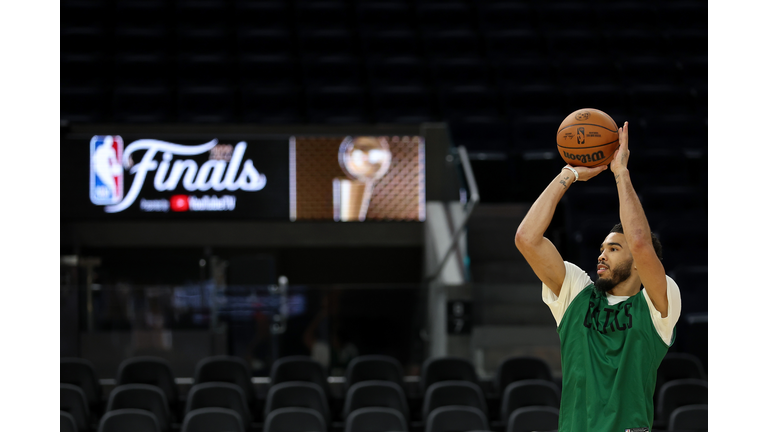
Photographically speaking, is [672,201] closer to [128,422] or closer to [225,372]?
[225,372]

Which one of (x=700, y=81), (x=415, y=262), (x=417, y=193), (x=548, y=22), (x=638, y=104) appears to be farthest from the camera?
(x=548, y=22)

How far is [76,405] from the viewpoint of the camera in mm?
5477

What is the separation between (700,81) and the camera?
A: 10398mm

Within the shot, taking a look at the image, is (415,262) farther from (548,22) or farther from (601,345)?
(601,345)

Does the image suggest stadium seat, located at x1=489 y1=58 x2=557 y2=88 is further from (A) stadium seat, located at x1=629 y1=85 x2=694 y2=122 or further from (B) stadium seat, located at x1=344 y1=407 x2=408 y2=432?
(B) stadium seat, located at x1=344 y1=407 x2=408 y2=432

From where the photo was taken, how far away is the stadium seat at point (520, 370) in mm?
6082

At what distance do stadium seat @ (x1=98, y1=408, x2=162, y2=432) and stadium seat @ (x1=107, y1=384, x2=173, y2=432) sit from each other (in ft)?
1.43

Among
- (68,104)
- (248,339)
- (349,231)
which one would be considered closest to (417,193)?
(349,231)

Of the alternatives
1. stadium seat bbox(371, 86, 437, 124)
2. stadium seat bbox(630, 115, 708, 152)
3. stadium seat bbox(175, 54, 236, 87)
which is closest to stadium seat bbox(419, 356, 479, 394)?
stadium seat bbox(371, 86, 437, 124)

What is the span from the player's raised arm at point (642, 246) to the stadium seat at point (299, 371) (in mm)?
3938

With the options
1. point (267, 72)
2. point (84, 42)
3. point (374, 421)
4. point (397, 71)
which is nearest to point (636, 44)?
point (397, 71)

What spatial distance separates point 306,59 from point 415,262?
113 inches

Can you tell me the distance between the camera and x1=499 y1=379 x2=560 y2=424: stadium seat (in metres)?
5.55

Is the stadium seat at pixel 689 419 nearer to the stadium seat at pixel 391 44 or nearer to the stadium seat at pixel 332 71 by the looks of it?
the stadium seat at pixel 332 71
